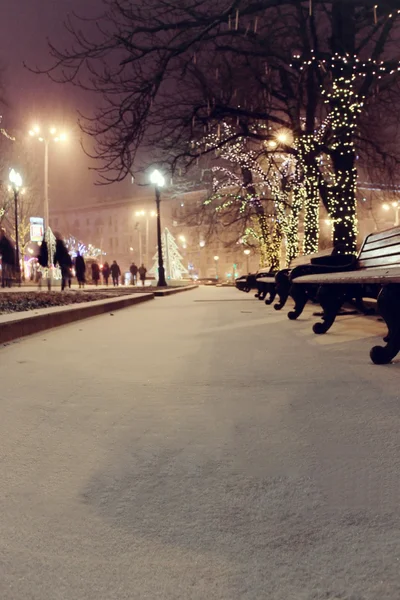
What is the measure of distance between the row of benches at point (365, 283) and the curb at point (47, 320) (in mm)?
3140

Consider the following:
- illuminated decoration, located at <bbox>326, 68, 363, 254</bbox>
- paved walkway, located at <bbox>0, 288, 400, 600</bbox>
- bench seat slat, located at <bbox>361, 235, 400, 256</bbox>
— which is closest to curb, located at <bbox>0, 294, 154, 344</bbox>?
paved walkway, located at <bbox>0, 288, 400, 600</bbox>

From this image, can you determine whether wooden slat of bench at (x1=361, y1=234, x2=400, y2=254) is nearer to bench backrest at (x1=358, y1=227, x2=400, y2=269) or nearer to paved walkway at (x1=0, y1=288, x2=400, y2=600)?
bench backrest at (x1=358, y1=227, x2=400, y2=269)

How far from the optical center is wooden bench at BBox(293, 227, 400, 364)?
3992mm

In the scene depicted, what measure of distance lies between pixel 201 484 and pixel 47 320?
234 inches

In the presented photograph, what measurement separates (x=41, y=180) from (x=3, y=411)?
39.3m

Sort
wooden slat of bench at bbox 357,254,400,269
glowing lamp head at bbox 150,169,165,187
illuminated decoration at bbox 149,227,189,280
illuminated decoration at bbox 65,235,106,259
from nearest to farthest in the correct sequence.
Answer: wooden slat of bench at bbox 357,254,400,269 < glowing lamp head at bbox 150,169,165,187 < illuminated decoration at bbox 149,227,189,280 < illuminated decoration at bbox 65,235,106,259

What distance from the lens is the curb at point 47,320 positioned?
602 centimetres

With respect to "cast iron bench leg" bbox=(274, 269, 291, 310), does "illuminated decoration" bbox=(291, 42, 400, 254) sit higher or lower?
higher

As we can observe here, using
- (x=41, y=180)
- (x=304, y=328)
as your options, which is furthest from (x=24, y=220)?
(x=304, y=328)

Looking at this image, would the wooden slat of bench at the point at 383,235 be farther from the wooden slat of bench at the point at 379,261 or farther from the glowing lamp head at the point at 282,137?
the glowing lamp head at the point at 282,137

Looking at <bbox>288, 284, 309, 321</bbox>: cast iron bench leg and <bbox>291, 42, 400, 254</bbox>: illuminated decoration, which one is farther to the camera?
<bbox>291, 42, 400, 254</bbox>: illuminated decoration

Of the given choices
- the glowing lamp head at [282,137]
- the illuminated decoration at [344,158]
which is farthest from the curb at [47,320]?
the glowing lamp head at [282,137]

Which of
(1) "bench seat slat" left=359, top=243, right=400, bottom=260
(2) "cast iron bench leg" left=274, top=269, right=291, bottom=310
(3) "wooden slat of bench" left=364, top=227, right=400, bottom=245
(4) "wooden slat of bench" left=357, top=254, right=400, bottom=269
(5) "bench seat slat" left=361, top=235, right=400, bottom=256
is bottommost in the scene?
(2) "cast iron bench leg" left=274, top=269, right=291, bottom=310

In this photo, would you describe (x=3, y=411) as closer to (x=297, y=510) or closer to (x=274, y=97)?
(x=297, y=510)
